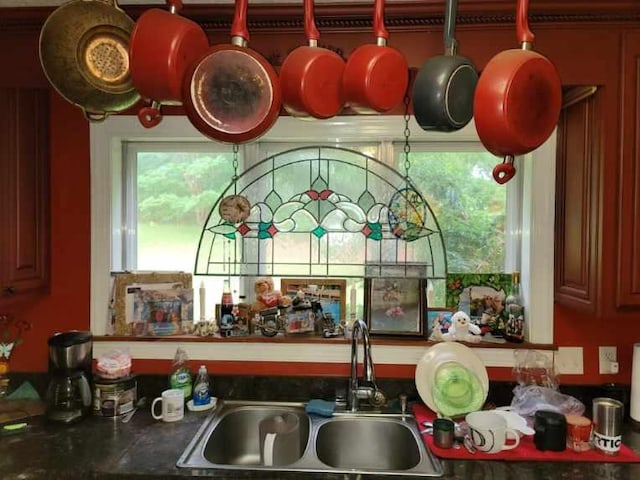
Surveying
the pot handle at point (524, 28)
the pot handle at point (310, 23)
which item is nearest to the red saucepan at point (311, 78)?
the pot handle at point (310, 23)

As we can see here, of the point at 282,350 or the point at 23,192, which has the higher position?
the point at 23,192

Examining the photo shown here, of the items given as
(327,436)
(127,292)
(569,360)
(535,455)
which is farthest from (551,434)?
(127,292)

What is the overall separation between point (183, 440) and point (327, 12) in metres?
1.47

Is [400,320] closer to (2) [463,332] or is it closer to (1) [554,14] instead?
(2) [463,332]

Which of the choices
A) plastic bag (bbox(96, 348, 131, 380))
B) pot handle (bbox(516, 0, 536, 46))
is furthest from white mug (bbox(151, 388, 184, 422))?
pot handle (bbox(516, 0, 536, 46))

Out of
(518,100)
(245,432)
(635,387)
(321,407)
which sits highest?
(518,100)

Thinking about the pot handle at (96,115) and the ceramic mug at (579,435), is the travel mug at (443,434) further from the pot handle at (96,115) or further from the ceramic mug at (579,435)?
the pot handle at (96,115)

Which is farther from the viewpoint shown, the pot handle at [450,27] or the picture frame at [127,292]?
the picture frame at [127,292]

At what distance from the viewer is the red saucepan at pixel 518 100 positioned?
0.88m

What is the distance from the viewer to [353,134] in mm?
1935

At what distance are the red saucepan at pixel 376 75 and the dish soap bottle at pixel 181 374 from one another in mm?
1281

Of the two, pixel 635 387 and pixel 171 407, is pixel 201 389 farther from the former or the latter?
pixel 635 387

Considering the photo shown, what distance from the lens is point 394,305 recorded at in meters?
1.94

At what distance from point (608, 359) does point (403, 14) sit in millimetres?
1512
